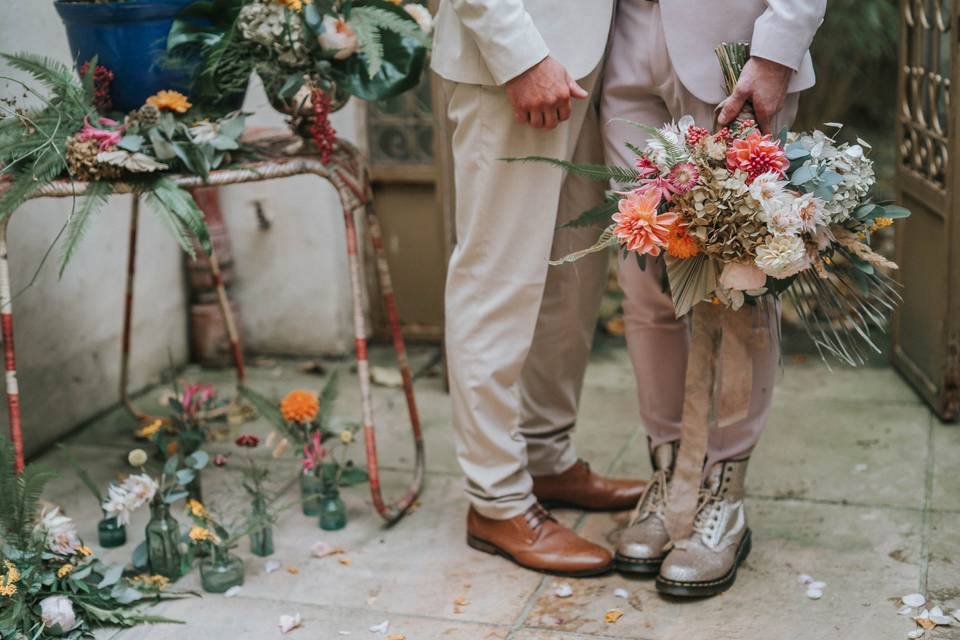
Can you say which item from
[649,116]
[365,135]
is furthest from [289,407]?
[365,135]

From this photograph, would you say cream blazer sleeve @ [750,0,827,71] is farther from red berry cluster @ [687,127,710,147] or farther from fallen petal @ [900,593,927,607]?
fallen petal @ [900,593,927,607]

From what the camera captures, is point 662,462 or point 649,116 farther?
point 662,462

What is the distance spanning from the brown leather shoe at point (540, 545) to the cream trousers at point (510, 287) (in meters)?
0.03

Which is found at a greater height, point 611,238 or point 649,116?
point 649,116

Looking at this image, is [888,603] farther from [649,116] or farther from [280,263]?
[280,263]

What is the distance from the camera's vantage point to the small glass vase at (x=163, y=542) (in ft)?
8.20

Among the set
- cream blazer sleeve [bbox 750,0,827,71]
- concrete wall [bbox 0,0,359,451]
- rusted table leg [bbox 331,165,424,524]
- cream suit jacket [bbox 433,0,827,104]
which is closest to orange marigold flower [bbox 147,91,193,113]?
rusted table leg [bbox 331,165,424,524]

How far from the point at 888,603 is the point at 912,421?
42.2 inches

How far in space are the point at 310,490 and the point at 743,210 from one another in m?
1.34

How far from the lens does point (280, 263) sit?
389 cm

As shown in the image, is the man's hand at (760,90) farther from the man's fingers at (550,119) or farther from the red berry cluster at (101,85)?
the red berry cluster at (101,85)

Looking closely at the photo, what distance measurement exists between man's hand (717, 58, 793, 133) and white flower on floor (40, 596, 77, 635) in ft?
5.15

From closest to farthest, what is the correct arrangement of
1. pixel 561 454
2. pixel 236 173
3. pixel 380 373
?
pixel 236 173, pixel 561 454, pixel 380 373

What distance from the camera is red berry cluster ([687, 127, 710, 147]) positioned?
2.11 m
